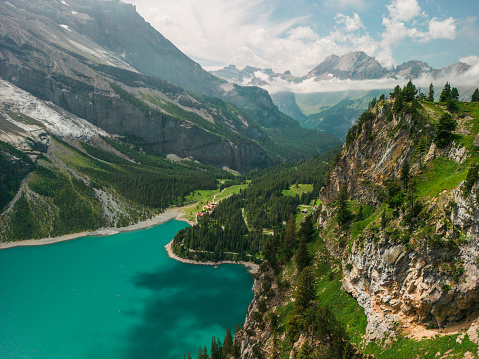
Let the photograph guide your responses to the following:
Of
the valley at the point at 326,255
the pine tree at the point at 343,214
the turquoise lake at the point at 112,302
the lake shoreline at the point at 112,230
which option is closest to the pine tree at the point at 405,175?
the valley at the point at 326,255

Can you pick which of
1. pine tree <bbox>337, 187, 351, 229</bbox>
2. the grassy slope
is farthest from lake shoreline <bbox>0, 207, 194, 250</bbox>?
pine tree <bbox>337, 187, 351, 229</bbox>

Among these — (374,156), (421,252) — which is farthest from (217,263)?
(421,252)

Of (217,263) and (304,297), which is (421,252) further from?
(217,263)

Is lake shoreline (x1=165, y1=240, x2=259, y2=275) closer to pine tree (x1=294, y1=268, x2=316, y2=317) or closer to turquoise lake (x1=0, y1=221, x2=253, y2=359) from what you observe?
turquoise lake (x1=0, y1=221, x2=253, y2=359)

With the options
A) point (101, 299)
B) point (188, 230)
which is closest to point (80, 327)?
point (101, 299)

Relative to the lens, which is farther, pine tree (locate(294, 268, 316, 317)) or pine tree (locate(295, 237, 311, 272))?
pine tree (locate(295, 237, 311, 272))

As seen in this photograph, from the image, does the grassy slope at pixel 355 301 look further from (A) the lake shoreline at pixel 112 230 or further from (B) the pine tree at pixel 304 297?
(A) the lake shoreline at pixel 112 230
